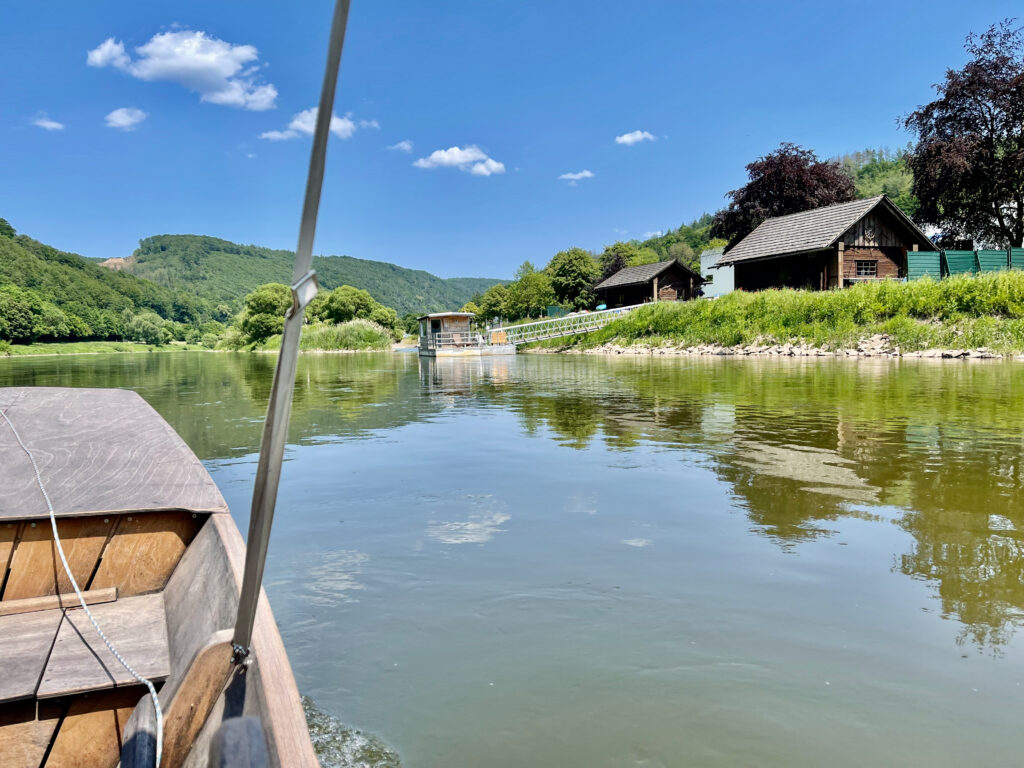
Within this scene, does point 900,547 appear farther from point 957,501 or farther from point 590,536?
point 590,536

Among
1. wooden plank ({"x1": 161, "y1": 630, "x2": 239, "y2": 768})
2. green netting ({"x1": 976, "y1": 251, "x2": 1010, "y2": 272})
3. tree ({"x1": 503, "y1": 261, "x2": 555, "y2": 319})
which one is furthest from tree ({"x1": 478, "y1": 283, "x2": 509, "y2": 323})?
wooden plank ({"x1": 161, "y1": 630, "x2": 239, "y2": 768})

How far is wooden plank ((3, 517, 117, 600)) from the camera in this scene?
2.54m

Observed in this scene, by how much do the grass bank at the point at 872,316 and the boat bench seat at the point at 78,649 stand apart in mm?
23718

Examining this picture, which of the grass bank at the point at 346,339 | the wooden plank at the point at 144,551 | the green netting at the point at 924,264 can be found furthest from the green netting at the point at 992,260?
the grass bank at the point at 346,339

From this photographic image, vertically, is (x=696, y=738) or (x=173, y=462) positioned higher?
(x=173, y=462)

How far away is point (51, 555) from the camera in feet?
8.57

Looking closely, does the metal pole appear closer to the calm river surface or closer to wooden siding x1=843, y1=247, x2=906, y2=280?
the calm river surface

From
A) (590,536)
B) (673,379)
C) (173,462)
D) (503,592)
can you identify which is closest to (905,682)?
(503,592)

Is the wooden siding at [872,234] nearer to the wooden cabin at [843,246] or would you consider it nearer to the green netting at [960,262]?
the wooden cabin at [843,246]

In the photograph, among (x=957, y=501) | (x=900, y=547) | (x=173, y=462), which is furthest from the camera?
(x=957, y=501)

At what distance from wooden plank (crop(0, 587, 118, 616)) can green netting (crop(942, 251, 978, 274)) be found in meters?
33.2

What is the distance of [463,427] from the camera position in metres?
9.53

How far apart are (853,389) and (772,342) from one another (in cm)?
1513

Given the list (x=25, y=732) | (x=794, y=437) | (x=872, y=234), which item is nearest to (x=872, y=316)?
(x=872, y=234)
